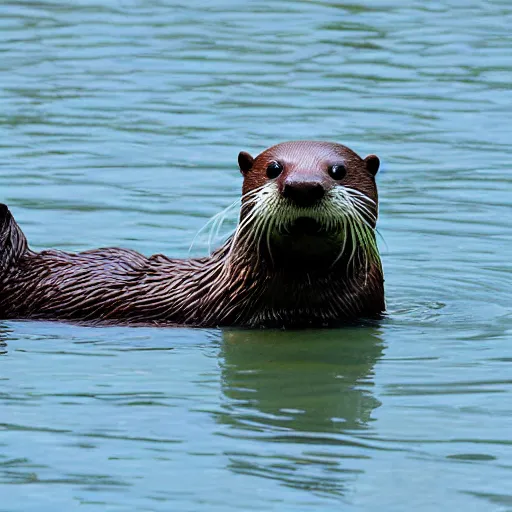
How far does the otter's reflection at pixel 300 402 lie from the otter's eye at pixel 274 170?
870mm

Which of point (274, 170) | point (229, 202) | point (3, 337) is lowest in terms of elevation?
point (3, 337)

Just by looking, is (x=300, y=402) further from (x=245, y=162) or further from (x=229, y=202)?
(x=229, y=202)

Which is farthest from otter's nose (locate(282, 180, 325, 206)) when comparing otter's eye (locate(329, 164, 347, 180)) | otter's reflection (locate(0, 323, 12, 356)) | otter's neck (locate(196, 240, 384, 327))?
otter's reflection (locate(0, 323, 12, 356))

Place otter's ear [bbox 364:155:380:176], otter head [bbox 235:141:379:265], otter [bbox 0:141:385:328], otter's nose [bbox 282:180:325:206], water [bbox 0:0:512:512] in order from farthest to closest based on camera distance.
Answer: otter's ear [bbox 364:155:380:176]
otter [bbox 0:141:385:328]
otter head [bbox 235:141:379:265]
otter's nose [bbox 282:180:325:206]
water [bbox 0:0:512:512]

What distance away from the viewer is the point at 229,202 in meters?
12.6

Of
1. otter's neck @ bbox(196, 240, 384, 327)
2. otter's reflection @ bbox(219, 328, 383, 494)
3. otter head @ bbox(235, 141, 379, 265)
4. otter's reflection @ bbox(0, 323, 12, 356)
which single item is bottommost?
otter's reflection @ bbox(0, 323, 12, 356)

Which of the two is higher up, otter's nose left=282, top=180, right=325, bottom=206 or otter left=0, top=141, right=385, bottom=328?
otter's nose left=282, top=180, right=325, bottom=206

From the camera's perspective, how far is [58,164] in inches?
534

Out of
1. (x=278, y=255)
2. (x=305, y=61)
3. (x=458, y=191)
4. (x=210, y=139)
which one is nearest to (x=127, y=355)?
(x=278, y=255)

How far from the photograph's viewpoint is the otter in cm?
851

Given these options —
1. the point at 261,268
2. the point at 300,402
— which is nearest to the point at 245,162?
the point at 261,268

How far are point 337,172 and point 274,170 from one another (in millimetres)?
336

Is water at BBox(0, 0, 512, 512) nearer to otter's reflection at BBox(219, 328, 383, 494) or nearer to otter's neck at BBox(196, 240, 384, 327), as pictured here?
otter's reflection at BBox(219, 328, 383, 494)

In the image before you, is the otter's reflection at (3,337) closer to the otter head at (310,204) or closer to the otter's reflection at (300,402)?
the otter's reflection at (300,402)
